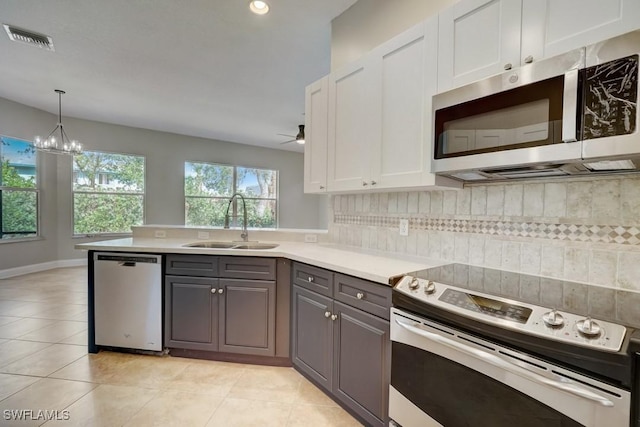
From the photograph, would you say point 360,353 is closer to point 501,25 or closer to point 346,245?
point 346,245

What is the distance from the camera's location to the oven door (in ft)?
2.88

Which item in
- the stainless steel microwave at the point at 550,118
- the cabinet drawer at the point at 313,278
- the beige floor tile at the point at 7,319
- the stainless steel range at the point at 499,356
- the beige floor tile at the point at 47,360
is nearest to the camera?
the stainless steel range at the point at 499,356

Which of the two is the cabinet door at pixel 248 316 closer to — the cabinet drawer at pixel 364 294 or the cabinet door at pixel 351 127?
the cabinet drawer at pixel 364 294

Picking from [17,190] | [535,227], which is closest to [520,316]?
[535,227]

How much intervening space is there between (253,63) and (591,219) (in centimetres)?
332

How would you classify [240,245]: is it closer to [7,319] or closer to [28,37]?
[7,319]

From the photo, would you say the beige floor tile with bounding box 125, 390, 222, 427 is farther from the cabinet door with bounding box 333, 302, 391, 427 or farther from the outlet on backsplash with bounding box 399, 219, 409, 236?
the outlet on backsplash with bounding box 399, 219, 409, 236

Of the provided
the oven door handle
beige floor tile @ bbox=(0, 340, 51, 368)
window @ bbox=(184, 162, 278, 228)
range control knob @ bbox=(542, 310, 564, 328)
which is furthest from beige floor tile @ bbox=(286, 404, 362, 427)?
window @ bbox=(184, 162, 278, 228)

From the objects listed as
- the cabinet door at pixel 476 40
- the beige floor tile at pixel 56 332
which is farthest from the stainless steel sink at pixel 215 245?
the cabinet door at pixel 476 40

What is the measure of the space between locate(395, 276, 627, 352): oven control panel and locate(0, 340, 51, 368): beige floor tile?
306 centimetres

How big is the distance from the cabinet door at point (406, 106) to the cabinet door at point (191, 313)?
156 cm

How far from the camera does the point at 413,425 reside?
137 cm

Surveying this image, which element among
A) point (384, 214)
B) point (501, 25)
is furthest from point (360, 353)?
point (501, 25)

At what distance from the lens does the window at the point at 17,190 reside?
15.8ft
